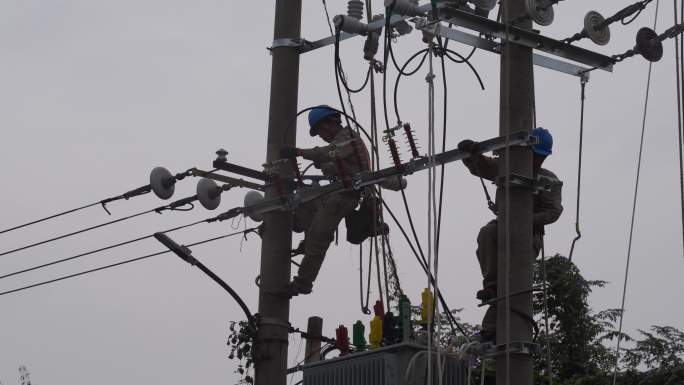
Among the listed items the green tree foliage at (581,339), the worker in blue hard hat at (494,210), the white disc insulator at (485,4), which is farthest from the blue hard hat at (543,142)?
the green tree foliage at (581,339)

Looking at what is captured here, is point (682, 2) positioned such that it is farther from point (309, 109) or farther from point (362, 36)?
point (309, 109)

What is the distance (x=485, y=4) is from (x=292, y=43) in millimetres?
2410

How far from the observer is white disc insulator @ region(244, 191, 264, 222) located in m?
10.7

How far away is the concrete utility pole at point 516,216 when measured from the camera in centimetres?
839

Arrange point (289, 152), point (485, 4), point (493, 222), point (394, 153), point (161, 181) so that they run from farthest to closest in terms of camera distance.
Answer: point (161, 181) < point (289, 152) < point (394, 153) < point (493, 222) < point (485, 4)

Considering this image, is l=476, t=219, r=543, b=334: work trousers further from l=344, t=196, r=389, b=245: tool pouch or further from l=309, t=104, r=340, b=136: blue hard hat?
l=309, t=104, r=340, b=136: blue hard hat

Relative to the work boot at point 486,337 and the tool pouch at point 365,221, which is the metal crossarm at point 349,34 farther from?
the work boot at point 486,337

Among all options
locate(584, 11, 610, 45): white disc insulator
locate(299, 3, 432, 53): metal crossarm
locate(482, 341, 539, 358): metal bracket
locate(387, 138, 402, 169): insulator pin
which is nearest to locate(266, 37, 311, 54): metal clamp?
locate(299, 3, 432, 53): metal crossarm

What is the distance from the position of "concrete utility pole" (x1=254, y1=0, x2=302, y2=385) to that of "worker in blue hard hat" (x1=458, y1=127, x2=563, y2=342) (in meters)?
1.83

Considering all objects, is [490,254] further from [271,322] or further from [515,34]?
[271,322]

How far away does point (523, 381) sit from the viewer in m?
8.28

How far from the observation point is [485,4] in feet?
29.3

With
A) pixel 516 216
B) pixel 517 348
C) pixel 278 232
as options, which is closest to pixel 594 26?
pixel 516 216

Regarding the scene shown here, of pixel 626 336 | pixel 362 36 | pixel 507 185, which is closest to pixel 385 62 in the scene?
pixel 362 36
